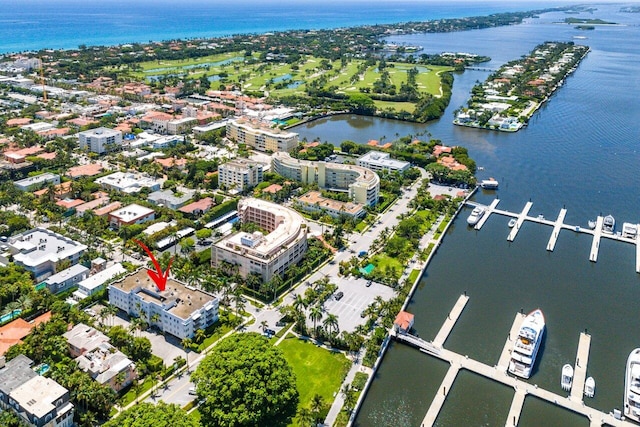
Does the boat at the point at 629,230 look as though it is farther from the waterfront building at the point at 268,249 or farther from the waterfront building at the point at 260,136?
the waterfront building at the point at 260,136

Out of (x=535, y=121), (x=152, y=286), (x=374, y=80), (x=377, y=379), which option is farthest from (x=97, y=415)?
(x=374, y=80)

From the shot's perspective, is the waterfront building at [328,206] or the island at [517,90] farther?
the island at [517,90]

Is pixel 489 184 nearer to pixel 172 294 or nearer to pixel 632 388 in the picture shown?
pixel 632 388

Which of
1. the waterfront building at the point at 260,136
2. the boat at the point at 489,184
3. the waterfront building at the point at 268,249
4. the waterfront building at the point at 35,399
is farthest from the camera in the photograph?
the waterfront building at the point at 260,136

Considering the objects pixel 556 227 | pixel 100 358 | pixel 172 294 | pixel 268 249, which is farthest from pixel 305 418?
pixel 556 227

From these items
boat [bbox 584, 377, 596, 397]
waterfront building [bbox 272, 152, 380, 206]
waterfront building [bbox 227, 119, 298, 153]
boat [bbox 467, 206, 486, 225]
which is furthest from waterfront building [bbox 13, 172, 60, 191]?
boat [bbox 584, 377, 596, 397]

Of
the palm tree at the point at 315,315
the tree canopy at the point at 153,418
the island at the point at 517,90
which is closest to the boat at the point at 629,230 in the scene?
the palm tree at the point at 315,315
